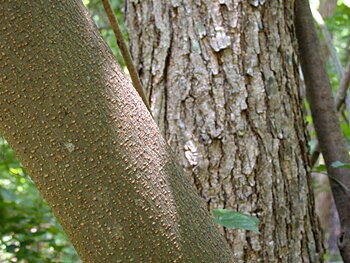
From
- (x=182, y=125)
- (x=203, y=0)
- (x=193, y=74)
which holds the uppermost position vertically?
(x=203, y=0)

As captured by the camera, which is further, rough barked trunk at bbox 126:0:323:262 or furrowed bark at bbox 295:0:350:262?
furrowed bark at bbox 295:0:350:262

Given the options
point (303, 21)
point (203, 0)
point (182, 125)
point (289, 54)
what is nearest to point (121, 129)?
point (182, 125)

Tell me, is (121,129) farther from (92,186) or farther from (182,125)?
(182,125)

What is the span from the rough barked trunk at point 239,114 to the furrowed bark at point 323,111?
28 cm

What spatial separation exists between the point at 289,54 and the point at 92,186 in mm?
1056

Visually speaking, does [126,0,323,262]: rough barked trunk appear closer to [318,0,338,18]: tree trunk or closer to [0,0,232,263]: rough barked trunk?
[0,0,232,263]: rough barked trunk

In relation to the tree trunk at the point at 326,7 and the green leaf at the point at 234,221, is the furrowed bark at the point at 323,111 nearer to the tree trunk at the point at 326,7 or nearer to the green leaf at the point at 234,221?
the green leaf at the point at 234,221

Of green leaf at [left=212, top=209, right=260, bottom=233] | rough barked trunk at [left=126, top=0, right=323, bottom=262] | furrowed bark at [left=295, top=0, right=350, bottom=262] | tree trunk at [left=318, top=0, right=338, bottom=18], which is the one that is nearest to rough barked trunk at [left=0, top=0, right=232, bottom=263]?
green leaf at [left=212, top=209, right=260, bottom=233]

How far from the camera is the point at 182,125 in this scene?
63.4 inches

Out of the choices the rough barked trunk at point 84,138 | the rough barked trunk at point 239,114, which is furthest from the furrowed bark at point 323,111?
the rough barked trunk at point 84,138

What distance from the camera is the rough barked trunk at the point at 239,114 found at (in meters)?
1.57

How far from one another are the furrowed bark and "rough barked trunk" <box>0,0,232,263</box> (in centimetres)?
120

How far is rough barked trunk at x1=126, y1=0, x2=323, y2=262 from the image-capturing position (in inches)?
61.7

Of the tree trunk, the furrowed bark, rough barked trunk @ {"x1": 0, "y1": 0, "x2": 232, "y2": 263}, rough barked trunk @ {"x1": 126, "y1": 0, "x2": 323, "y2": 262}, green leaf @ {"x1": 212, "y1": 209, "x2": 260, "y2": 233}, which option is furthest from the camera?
the tree trunk
